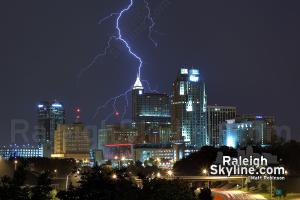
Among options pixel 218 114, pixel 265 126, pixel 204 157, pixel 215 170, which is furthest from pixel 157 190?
pixel 218 114

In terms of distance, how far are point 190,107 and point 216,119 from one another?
37.1ft

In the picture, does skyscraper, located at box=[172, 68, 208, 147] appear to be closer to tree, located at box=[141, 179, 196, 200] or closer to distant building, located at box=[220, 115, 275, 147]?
distant building, located at box=[220, 115, 275, 147]

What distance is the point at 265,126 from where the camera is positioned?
16362cm

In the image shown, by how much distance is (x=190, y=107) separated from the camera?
7234 inches

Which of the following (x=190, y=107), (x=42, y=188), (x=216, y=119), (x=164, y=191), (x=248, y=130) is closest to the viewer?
(x=42, y=188)

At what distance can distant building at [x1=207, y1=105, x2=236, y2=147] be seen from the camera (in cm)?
18738

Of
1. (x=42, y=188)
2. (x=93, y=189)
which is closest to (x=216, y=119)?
(x=93, y=189)

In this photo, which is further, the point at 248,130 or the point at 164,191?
the point at 248,130

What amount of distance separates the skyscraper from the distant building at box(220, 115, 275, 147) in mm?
10316

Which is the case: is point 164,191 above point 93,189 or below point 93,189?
below

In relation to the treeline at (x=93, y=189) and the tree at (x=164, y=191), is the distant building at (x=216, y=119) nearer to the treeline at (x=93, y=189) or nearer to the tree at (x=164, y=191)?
the tree at (x=164, y=191)

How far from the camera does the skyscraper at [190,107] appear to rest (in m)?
181

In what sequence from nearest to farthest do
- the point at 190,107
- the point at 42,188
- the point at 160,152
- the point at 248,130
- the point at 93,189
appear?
the point at 42,188
the point at 93,189
the point at 248,130
the point at 160,152
the point at 190,107

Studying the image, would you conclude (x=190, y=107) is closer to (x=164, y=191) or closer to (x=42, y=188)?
(x=164, y=191)
